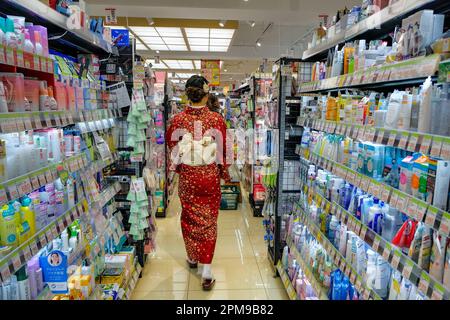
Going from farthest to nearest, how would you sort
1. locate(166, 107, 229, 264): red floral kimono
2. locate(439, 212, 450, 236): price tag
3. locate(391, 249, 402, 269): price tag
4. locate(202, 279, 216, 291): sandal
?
locate(166, 107, 229, 264): red floral kimono → locate(202, 279, 216, 291): sandal → locate(391, 249, 402, 269): price tag → locate(439, 212, 450, 236): price tag

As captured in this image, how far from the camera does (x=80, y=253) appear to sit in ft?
7.74

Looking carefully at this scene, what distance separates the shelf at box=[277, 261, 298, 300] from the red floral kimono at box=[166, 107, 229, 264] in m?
0.74

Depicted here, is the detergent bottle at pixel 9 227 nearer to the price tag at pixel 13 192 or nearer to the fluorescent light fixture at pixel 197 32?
the price tag at pixel 13 192

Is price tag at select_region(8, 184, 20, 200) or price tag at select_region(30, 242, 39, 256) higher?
price tag at select_region(8, 184, 20, 200)

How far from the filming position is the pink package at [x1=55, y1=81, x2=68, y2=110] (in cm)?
203

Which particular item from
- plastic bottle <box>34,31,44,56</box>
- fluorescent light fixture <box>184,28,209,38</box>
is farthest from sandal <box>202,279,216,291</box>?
fluorescent light fixture <box>184,28,209,38</box>

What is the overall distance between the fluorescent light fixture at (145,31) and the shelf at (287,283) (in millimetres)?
6690

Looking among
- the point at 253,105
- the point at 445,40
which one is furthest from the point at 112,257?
the point at 253,105

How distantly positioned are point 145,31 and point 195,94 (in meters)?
5.88

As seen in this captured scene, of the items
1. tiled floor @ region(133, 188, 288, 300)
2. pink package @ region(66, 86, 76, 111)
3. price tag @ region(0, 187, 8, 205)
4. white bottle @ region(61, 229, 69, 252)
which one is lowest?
tiled floor @ region(133, 188, 288, 300)

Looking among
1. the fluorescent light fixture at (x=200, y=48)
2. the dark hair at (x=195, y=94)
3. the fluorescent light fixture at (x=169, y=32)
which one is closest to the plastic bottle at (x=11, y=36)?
the dark hair at (x=195, y=94)

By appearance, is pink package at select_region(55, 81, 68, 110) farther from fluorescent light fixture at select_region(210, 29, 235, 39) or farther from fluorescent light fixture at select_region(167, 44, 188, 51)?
fluorescent light fixture at select_region(167, 44, 188, 51)

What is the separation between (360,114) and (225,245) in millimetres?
3216

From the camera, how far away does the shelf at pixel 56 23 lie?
1.72m
